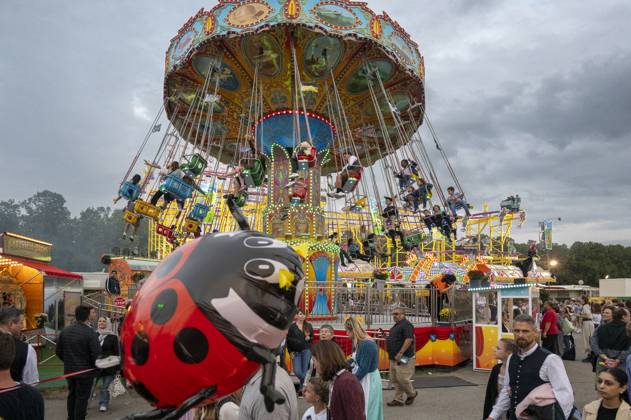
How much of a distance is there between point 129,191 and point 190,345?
11.8 m

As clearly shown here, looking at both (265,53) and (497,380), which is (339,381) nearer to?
(497,380)

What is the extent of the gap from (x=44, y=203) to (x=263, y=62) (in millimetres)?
103546

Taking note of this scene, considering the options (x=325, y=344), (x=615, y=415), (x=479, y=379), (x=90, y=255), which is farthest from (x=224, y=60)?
(x=90, y=255)

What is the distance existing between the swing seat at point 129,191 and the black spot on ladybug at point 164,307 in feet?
37.9

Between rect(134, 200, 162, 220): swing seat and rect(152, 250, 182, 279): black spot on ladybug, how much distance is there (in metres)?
11.1

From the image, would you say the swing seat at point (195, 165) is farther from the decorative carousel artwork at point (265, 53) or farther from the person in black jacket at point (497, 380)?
the person in black jacket at point (497, 380)

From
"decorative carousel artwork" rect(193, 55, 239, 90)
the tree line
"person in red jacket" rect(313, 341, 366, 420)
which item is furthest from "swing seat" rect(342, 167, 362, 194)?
the tree line

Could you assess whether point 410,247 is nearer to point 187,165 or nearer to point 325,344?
point 187,165

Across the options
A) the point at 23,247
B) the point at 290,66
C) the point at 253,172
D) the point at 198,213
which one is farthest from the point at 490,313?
the point at 23,247

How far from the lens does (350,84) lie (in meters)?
17.4

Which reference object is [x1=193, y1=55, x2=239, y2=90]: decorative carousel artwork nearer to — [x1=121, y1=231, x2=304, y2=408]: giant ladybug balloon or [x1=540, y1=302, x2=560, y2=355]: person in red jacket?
[x1=540, y1=302, x2=560, y2=355]: person in red jacket

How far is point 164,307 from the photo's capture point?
219 cm

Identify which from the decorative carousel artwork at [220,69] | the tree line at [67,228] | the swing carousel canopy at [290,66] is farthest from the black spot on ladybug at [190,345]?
the tree line at [67,228]

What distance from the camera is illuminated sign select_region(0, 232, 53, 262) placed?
14878 mm
